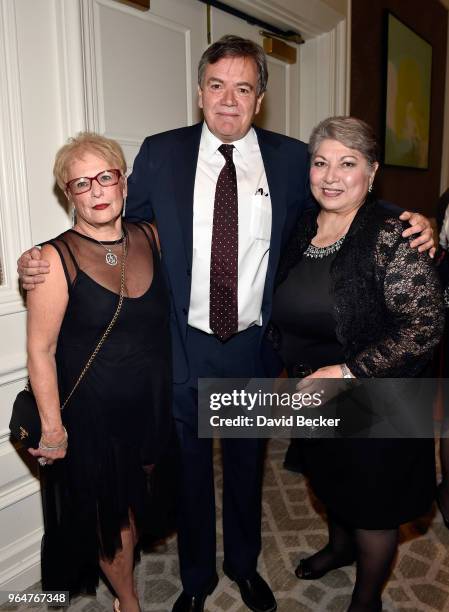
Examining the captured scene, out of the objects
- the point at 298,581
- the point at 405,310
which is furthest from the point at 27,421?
the point at 298,581

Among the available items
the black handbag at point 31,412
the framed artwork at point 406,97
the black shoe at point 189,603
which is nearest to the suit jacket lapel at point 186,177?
the black handbag at point 31,412

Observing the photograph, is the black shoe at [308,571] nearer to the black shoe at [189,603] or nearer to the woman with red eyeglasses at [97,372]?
the black shoe at [189,603]

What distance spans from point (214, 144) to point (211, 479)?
1.18 metres

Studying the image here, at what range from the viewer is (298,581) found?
202cm

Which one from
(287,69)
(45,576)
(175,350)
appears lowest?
(45,576)

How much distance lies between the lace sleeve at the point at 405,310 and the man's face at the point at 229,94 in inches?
25.0

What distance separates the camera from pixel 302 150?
187 cm

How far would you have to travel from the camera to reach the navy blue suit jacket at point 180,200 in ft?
5.52

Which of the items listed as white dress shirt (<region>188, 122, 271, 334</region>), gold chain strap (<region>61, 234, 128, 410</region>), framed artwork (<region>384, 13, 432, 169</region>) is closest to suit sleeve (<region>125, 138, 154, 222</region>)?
white dress shirt (<region>188, 122, 271, 334</region>)

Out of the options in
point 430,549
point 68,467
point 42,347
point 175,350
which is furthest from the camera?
point 430,549

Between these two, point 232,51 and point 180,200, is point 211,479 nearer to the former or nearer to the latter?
point 180,200

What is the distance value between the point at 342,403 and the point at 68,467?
87 cm

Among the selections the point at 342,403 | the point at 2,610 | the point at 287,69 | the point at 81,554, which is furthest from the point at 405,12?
the point at 2,610

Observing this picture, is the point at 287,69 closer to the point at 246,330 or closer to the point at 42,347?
the point at 246,330
